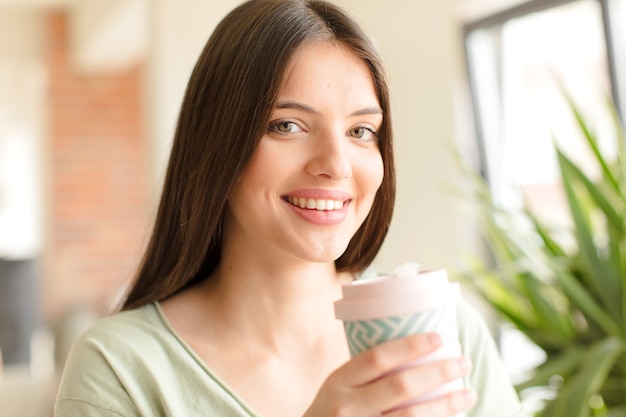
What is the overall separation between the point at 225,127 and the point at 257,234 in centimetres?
18

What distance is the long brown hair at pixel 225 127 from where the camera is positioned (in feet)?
4.69

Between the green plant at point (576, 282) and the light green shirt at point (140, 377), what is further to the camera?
the green plant at point (576, 282)

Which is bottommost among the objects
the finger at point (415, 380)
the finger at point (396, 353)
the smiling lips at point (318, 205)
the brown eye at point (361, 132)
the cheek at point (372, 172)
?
the finger at point (415, 380)

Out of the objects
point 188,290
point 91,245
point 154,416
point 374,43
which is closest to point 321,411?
point 154,416

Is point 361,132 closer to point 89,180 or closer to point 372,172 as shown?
point 372,172

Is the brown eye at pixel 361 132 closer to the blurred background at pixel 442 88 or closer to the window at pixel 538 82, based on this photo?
the blurred background at pixel 442 88

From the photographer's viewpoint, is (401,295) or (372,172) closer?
(401,295)

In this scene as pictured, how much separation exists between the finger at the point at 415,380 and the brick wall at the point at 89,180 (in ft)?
21.4

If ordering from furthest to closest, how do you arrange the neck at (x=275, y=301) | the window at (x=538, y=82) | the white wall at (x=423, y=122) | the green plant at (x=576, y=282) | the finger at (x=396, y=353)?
the white wall at (x=423, y=122) < the window at (x=538, y=82) < the green plant at (x=576, y=282) < the neck at (x=275, y=301) < the finger at (x=396, y=353)

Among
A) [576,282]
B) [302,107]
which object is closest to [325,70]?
[302,107]

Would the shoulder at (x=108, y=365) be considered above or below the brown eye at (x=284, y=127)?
below

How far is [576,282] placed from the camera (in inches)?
121

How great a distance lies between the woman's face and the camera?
1397 mm

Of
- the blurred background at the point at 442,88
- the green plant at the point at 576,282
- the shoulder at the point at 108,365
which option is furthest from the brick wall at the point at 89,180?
the shoulder at the point at 108,365
